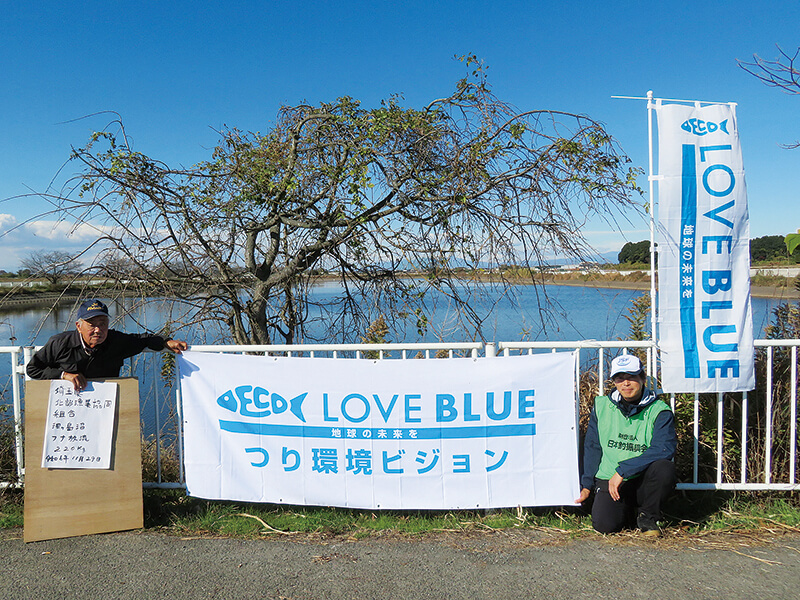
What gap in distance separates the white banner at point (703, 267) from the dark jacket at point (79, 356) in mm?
4010

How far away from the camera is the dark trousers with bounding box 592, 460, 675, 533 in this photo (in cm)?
354

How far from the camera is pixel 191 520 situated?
3.88 meters

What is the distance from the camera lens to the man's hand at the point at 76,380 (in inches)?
147

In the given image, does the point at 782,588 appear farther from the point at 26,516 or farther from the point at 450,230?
the point at 26,516

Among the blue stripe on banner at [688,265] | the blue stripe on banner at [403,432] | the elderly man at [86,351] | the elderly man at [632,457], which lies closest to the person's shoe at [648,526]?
the elderly man at [632,457]

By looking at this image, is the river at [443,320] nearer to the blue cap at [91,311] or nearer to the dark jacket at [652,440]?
the blue cap at [91,311]

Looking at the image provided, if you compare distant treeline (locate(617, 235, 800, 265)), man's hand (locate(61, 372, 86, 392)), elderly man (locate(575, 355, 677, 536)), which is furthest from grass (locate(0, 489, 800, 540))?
distant treeline (locate(617, 235, 800, 265))

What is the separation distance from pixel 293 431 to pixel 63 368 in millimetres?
1705

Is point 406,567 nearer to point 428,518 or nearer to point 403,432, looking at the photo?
point 428,518

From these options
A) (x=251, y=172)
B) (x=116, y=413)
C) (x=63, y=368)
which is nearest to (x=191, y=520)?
(x=116, y=413)

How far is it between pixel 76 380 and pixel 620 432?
3.84m

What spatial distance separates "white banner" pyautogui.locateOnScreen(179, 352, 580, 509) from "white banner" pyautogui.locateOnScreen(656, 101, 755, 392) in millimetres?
890

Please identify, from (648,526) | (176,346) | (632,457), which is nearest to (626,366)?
(632,457)

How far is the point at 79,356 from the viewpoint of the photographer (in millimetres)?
3818
